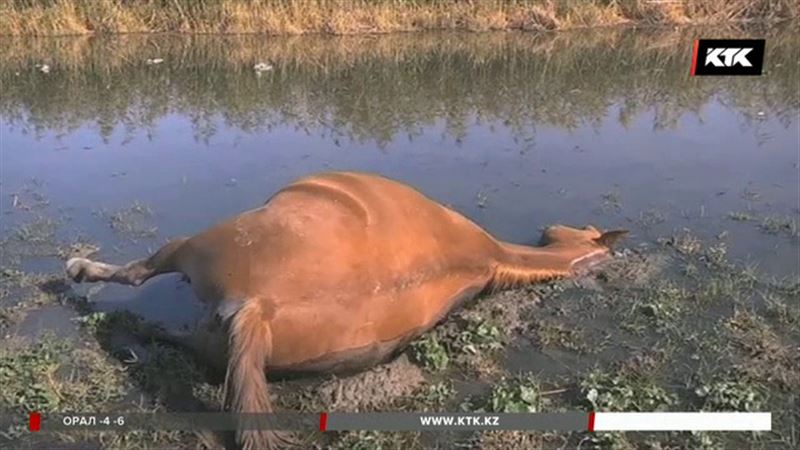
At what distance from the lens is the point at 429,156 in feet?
21.0

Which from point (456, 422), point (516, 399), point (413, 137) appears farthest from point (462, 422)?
point (413, 137)

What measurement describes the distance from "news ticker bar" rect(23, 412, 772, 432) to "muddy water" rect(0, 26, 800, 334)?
2.99 feet

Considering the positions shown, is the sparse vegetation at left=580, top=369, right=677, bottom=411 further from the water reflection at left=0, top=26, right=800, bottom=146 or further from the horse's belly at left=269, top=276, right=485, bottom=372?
the water reflection at left=0, top=26, right=800, bottom=146

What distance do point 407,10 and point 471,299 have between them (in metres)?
9.78

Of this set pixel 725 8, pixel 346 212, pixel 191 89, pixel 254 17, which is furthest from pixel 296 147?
pixel 725 8

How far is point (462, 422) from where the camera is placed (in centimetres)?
281

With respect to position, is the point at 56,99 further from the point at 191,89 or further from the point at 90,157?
the point at 90,157

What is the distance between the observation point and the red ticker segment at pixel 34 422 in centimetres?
284

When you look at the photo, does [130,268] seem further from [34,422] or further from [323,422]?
[323,422]

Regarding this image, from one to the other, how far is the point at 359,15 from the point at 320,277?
1019cm

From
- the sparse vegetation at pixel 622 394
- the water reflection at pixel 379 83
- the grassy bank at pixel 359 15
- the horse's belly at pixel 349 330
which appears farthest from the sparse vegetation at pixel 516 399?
the grassy bank at pixel 359 15

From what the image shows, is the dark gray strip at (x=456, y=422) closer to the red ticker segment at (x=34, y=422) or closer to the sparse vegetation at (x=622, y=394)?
the sparse vegetation at (x=622, y=394)

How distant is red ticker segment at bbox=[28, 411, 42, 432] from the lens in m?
2.84

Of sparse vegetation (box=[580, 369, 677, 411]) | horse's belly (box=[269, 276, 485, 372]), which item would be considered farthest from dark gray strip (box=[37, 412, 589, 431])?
horse's belly (box=[269, 276, 485, 372])
